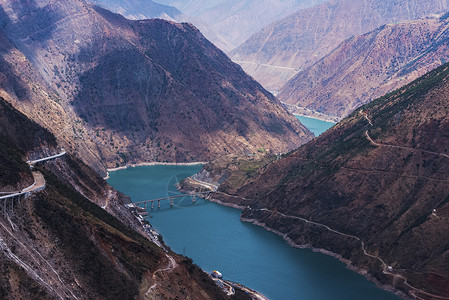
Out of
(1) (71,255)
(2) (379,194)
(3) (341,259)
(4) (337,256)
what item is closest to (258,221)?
(4) (337,256)

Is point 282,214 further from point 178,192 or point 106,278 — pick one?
point 106,278

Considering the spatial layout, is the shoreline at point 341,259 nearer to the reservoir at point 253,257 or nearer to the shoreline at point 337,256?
the shoreline at point 337,256

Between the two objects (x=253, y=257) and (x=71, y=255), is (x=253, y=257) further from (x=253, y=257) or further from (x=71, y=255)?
(x=71, y=255)

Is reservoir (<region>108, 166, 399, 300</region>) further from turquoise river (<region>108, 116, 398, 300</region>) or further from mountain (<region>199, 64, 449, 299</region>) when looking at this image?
mountain (<region>199, 64, 449, 299</region>)

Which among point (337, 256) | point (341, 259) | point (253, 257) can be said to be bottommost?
point (253, 257)

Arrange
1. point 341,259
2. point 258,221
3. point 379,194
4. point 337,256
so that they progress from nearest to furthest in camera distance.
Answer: point 341,259
point 337,256
point 379,194
point 258,221

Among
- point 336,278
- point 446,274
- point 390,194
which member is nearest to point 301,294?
point 336,278

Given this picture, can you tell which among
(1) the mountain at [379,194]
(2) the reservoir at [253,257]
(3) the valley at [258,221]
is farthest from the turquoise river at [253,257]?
(1) the mountain at [379,194]
